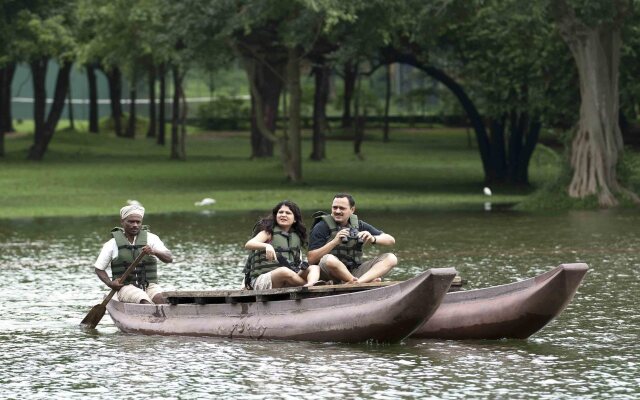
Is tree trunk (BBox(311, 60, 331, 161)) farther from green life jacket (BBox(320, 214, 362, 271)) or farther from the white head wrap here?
green life jacket (BBox(320, 214, 362, 271))

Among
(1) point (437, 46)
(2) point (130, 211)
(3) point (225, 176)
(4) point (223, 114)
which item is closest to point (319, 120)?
(3) point (225, 176)

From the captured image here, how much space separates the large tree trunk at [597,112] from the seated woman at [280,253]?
77.6ft

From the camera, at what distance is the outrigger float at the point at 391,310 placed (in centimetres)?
1747

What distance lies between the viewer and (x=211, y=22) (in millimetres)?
46562

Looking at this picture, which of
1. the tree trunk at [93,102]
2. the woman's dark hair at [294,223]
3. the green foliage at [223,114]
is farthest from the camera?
the green foliage at [223,114]

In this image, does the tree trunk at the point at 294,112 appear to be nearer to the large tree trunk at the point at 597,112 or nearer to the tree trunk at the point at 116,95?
the large tree trunk at the point at 597,112

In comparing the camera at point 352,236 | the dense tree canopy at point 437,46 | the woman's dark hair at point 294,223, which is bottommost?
the camera at point 352,236

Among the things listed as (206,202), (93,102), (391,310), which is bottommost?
(206,202)

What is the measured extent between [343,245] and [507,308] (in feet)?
7.07

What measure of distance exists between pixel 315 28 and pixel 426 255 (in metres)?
19.0

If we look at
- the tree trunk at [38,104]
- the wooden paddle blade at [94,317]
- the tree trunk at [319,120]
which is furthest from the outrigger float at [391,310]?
the tree trunk at [38,104]

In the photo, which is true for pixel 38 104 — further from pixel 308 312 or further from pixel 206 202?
pixel 308 312

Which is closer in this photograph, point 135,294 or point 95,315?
point 135,294

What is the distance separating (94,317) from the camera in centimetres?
2016
